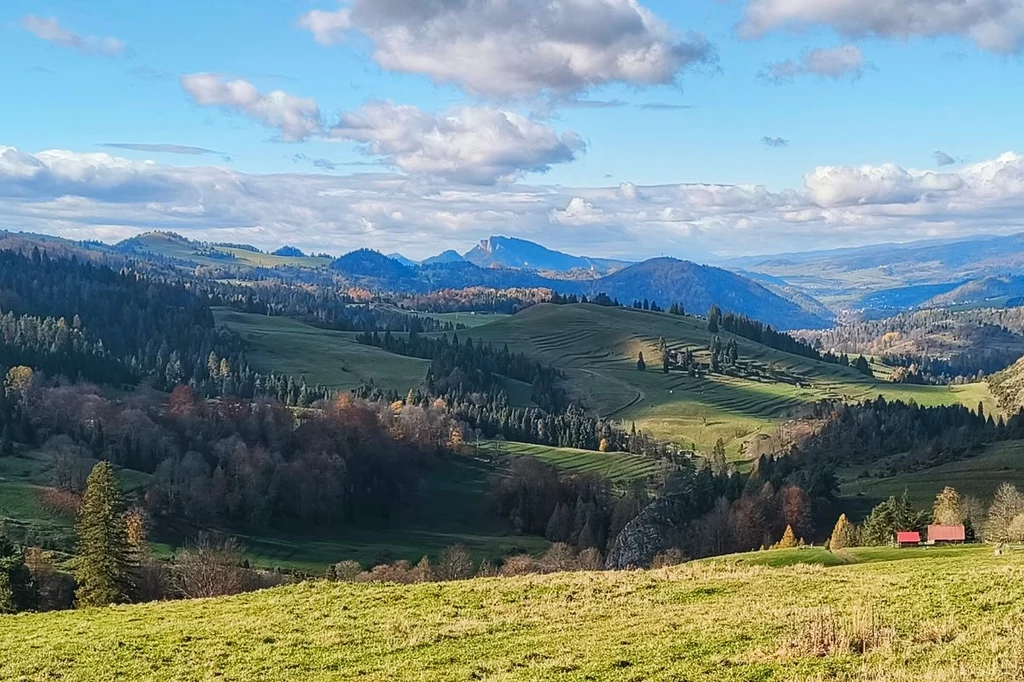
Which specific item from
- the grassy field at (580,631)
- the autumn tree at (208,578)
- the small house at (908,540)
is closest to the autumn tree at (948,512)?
the small house at (908,540)

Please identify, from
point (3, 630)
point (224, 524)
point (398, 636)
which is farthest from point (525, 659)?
point (224, 524)

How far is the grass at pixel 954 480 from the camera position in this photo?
5920 inches

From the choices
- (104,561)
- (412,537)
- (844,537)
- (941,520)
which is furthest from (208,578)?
(412,537)

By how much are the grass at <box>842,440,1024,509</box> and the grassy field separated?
398 feet

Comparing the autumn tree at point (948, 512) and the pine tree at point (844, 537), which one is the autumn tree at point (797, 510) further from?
the autumn tree at point (948, 512)

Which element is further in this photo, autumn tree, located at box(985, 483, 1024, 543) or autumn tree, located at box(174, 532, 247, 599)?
autumn tree, located at box(985, 483, 1024, 543)

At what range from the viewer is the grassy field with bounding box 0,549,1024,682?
72.7 feet

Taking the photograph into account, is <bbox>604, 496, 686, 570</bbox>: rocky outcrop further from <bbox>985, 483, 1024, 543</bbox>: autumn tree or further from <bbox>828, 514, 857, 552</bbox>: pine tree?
<bbox>985, 483, 1024, 543</bbox>: autumn tree

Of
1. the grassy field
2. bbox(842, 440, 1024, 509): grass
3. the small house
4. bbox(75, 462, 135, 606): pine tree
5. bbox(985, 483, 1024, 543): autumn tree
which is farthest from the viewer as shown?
bbox(842, 440, 1024, 509): grass

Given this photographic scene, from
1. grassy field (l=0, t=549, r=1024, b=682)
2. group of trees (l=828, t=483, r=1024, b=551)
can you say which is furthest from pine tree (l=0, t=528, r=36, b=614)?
group of trees (l=828, t=483, r=1024, b=551)

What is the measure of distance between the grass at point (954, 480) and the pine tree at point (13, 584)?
129843mm

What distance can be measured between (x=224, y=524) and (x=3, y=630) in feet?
363

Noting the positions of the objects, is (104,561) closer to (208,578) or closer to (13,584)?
(13,584)

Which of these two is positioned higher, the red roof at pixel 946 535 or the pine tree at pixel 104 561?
the red roof at pixel 946 535
